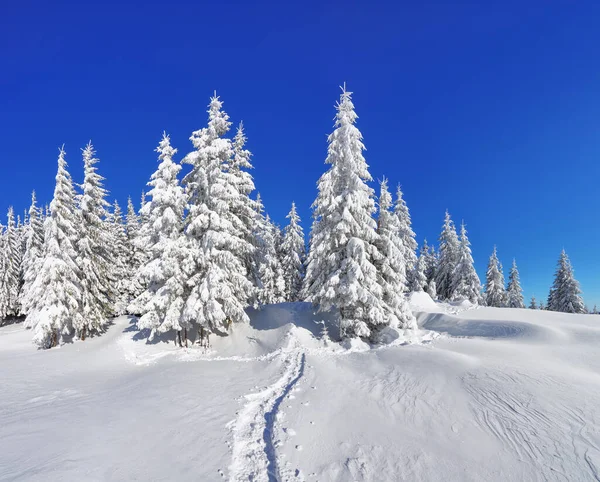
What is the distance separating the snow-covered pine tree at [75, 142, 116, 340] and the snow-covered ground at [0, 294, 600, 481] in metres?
8.03

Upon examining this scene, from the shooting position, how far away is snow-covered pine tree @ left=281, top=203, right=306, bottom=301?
4306 cm

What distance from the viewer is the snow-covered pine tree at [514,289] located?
51562mm

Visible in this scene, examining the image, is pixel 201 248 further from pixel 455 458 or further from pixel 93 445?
pixel 455 458

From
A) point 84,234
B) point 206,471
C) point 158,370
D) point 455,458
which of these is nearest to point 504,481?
point 455,458

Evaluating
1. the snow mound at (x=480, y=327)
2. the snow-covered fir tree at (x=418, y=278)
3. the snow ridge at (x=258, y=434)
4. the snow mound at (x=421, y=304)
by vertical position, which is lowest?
the snow ridge at (x=258, y=434)

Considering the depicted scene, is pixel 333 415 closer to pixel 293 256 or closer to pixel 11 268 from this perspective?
pixel 293 256

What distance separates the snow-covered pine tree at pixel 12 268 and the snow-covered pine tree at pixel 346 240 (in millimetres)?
42464

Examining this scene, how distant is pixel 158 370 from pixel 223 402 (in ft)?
24.3

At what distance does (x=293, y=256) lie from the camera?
1726 inches

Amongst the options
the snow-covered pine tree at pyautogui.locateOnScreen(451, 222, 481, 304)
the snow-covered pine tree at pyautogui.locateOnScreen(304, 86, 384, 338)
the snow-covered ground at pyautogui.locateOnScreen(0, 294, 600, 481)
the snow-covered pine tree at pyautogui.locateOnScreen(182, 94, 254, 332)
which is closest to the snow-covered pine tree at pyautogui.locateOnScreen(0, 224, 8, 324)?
the snow-covered ground at pyautogui.locateOnScreen(0, 294, 600, 481)

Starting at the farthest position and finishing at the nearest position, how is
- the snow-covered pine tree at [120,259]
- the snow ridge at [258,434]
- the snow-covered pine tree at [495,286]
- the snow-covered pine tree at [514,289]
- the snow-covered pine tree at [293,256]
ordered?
the snow-covered pine tree at [514,289] → the snow-covered pine tree at [495,286] → the snow-covered pine tree at [293,256] → the snow-covered pine tree at [120,259] → the snow ridge at [258,434]

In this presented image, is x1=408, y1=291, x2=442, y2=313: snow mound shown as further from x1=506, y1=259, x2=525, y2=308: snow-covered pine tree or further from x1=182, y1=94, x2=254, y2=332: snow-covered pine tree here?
x1=506, y1=259, x2=525, y2=308: snow-covered pine tree

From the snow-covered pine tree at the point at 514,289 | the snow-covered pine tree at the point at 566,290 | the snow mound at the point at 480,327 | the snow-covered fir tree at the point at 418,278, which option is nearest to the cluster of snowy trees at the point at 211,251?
the snow mound at the point at 480,327

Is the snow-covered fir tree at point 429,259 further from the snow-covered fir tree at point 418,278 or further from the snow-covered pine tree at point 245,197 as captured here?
the snow-covered pine tree at point 245,197
